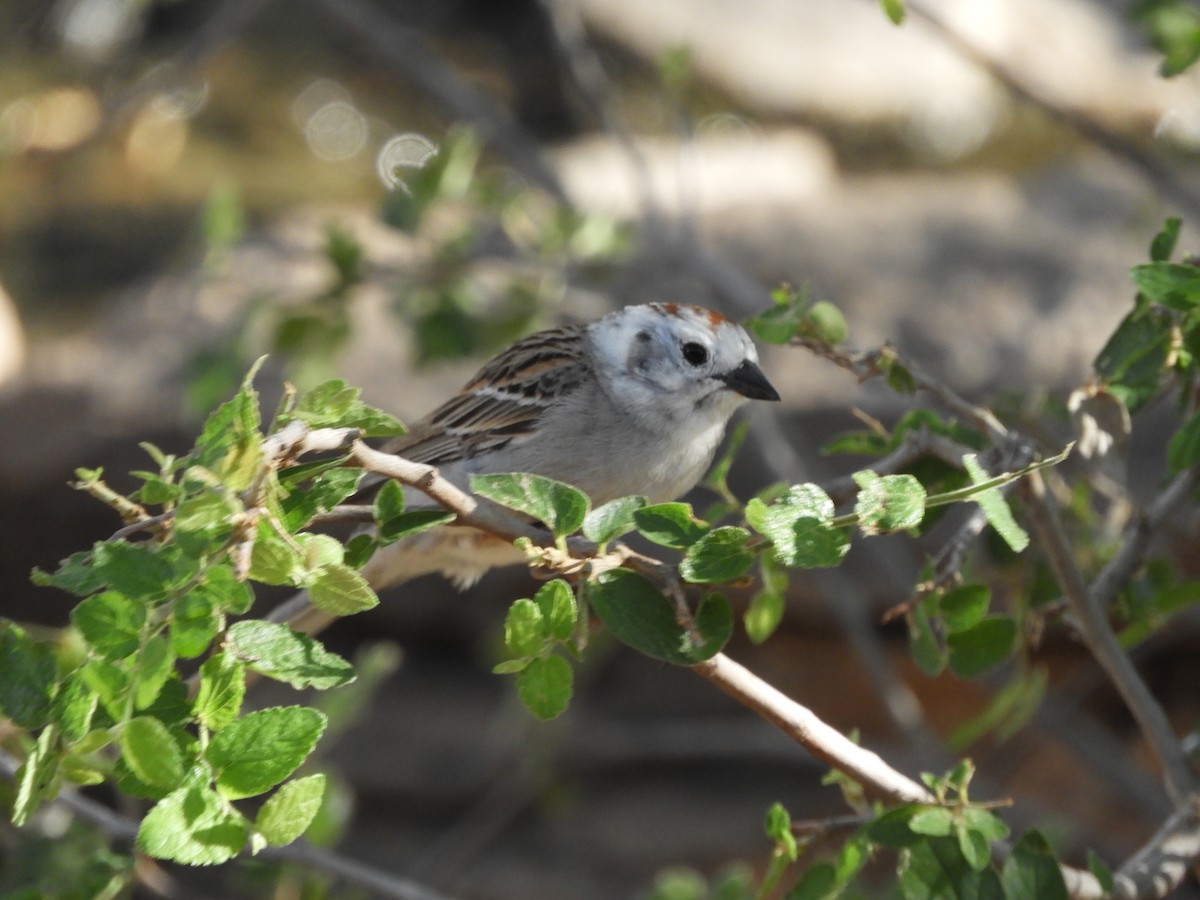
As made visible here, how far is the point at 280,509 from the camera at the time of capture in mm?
1366

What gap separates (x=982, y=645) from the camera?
6.84ft

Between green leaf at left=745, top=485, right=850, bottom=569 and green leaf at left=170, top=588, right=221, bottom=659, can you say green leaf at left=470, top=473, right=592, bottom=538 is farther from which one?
green leaf at left=170, top=588, right=221, bottom=659

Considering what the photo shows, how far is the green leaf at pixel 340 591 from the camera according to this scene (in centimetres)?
137

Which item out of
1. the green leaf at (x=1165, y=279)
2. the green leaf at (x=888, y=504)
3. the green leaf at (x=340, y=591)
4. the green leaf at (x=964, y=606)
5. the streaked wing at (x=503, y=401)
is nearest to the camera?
the green leaf at (x=340, y=591)

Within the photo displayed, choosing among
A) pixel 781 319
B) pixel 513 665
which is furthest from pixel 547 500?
pixel 781 319

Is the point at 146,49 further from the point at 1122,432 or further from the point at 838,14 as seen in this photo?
the point at 1122,432

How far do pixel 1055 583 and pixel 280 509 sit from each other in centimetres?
144

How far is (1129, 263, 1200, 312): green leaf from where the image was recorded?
71.3 inches

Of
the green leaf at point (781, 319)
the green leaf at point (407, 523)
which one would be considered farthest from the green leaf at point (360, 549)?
the green leaf at point (781, 319)


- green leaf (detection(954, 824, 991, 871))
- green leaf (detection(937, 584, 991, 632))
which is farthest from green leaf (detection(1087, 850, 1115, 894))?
green leaf (detection(937, 584, 991, 632))

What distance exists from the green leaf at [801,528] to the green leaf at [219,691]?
0.56 m

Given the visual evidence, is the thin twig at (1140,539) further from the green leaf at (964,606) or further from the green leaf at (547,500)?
the green leaf at (547,500)

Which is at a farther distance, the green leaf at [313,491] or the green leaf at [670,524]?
the green leaf at [670,524]

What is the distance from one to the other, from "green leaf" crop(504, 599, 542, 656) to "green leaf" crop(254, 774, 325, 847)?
251mm
